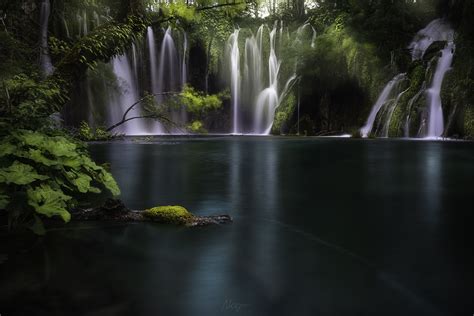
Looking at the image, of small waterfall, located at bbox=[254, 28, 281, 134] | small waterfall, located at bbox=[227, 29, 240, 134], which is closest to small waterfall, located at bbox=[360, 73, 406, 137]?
small waterfall, located at bbox=[254, 28, 281, 134]

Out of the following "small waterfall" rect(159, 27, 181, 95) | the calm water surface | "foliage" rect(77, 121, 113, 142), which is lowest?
the calm water surface

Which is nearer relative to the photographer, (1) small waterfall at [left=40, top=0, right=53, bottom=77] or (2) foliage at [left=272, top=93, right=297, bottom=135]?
(1) small waterfall at [left=40, top=0, right=53, bottom=77]

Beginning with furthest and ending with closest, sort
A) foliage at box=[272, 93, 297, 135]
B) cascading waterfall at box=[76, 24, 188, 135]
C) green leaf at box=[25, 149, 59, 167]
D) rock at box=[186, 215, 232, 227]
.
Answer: foliage at box=[272, 93, 297, 135], cascading waterfall at box=[76, 24, 188, 135], rock at box=[186, 215, 232, 227], green leaf at box=[25, 149, 59, 167]

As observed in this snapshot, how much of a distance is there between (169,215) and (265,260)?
1792 mm

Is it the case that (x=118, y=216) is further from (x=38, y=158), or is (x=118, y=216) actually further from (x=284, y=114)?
(x=284, y=114)

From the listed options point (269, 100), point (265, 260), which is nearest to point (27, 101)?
point (265, 260)

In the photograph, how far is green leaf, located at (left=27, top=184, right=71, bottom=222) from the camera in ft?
14.2

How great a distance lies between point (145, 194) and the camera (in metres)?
7.83

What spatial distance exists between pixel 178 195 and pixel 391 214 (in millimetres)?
3537

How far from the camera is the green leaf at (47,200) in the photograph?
4.33 meters

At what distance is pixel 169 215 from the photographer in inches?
215

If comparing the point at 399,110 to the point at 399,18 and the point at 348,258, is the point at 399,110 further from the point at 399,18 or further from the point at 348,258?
the point at 348,258

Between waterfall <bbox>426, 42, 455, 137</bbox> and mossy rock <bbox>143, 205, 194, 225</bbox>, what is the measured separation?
68.8 feet

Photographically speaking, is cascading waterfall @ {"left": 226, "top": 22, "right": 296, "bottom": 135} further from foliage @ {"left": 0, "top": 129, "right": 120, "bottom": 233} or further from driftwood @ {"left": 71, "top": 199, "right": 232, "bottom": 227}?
foliage @ {"left": 0, "top": 129, "right": 120, "bottom": 233}
